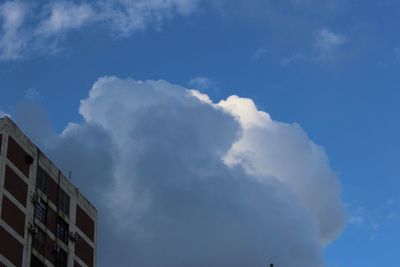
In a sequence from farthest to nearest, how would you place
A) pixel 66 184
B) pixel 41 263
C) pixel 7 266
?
1. pixel 66 184
2. pixel 41 263
3. pixel 7 266

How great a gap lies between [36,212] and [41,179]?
4.07 metres

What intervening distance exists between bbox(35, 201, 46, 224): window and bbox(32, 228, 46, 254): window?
4.48 ft

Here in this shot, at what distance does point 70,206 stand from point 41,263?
32.8ft

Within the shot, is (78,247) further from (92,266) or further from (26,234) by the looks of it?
(26,234)

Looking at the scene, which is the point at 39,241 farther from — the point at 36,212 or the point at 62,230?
the point at 62,230

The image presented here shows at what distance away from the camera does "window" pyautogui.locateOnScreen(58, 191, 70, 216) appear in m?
94.5

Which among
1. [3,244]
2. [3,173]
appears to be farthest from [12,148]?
[3,244]

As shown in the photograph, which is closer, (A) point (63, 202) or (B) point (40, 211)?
(B) point (40, 211)

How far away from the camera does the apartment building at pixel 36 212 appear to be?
84.0 meters

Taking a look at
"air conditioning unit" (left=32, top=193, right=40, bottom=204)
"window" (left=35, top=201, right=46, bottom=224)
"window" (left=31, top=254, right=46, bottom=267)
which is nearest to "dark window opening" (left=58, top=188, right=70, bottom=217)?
"window" (left=35, top=201, right=46, bottom=224)

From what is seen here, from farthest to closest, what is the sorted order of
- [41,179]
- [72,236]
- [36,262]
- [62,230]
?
1. [72,236]
2. [62,230]
3. [41,179]
4. [36,262]

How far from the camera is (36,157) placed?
90.9 metres

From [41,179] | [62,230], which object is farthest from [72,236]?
[41,179]

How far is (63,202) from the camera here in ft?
312
